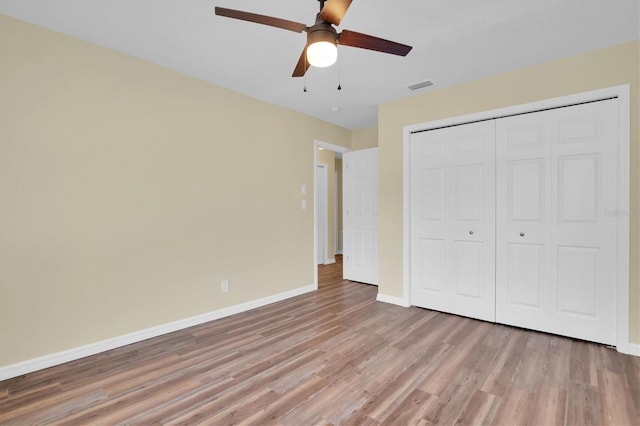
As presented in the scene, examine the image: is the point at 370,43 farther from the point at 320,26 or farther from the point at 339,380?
the point at 339,380

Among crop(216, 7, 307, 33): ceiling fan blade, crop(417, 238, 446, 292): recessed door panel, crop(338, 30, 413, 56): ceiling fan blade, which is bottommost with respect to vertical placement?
crop(417, 238, 446, 292): recessed door panel

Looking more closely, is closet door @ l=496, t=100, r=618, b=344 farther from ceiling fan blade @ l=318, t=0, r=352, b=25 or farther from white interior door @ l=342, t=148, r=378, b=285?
ceiling fan blade @ l=318, t=0, r=352, b=25

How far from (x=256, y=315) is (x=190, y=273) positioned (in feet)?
2.98

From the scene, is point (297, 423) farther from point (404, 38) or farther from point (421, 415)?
point (404, 38)

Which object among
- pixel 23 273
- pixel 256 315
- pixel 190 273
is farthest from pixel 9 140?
pixel 256 315

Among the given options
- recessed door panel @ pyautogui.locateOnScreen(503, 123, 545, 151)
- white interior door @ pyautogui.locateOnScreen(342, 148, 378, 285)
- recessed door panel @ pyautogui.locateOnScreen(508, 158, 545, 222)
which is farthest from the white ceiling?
white interior door @ pyautogui.locateOnScreen(342, 148, 378, 285)

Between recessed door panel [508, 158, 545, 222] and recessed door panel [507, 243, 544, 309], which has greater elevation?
recessed door panel [508, 158, 545, 222]

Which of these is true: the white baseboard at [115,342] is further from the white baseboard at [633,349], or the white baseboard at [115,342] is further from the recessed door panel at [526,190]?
the white baseboard at [633,349]

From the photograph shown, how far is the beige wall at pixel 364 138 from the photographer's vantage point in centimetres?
526

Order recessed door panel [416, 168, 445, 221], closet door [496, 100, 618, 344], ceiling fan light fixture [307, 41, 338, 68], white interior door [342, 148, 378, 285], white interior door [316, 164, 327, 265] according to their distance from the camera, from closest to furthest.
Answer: ceiling fan light fixture [307, 41, 338, 68] < closet door [496, 100, 618, 344] < recessed door panel [416, 168, 445, 221] < white interior door [342, 148, 378, 285] < white interior door [316, 164, 327, 265]

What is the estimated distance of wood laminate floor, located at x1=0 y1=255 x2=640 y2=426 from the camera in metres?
1.85

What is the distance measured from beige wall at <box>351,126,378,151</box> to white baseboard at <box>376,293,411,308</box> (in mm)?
2517

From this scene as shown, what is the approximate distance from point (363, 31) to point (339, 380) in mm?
2679

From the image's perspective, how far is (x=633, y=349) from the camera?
8.43 feet
